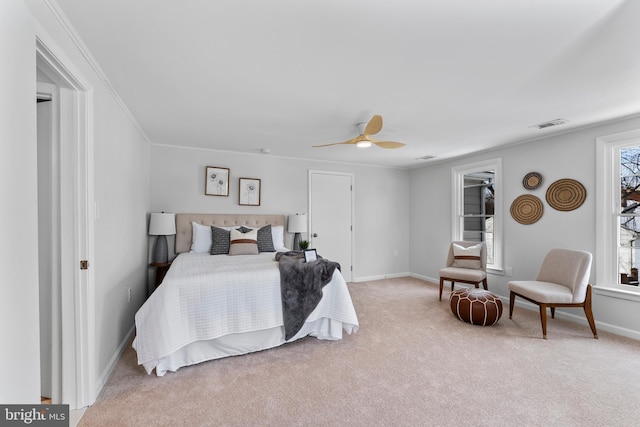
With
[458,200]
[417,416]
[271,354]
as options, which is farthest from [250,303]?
[458,200]

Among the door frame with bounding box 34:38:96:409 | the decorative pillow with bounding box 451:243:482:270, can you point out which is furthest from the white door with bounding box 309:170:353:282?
the door frame with bounding box 34:38:96:409

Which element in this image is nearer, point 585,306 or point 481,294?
point 585,306

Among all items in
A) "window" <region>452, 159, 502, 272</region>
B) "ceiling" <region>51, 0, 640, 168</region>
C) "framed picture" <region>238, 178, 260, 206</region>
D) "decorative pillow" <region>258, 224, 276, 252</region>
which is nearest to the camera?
"ceiling" <region>51, 0, 640, 168</region>

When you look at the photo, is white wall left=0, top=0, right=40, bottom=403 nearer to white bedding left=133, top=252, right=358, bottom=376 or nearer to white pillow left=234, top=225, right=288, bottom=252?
white bedding left=133, top=252, right=358, bottom=376

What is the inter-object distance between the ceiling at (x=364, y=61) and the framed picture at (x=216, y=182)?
A: 3.65 feet

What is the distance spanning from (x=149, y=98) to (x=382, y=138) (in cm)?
268

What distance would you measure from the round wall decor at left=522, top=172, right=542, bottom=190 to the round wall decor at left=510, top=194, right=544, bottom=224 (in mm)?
128

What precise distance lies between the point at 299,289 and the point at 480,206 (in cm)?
365

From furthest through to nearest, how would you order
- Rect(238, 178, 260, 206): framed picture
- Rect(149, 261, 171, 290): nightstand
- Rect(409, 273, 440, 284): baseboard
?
Rect(409, 273, 440, 284): baseboard < Rect(238, 178, 260, 206): framed picture < Rect(149, 261, 171, 290): nightstand

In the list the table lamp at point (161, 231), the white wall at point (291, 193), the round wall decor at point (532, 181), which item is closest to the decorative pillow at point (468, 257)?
the round wall decor at point (532, 181)

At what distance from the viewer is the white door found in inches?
200

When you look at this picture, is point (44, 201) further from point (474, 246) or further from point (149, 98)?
point (474, 246)

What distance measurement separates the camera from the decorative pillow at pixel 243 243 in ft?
12.3

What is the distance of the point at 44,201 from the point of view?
68.7 inches
